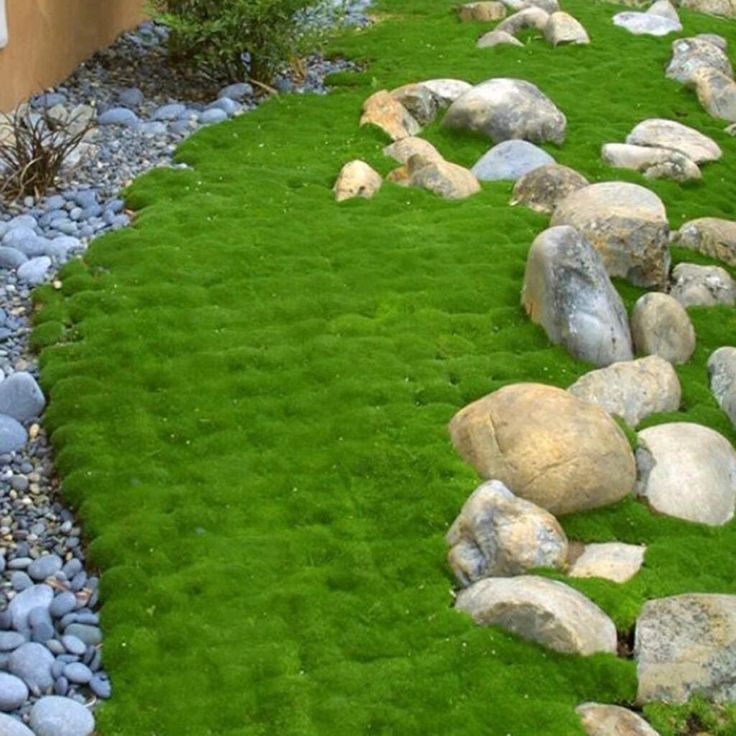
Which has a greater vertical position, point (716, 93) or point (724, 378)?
point (724, 378)

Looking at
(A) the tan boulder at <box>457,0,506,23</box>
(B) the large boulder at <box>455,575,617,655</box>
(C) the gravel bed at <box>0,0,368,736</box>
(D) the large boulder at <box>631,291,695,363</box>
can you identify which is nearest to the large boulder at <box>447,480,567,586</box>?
(B) the large boulder at <box>455,575,617,655</box>

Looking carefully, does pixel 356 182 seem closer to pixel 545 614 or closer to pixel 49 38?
pixel 49 38

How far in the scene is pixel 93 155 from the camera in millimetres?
11359

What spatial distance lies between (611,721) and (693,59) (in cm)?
1160

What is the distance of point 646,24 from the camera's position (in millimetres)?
17078

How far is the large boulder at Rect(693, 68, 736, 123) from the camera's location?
14320 mm

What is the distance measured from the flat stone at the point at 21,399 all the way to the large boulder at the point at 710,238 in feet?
18.5

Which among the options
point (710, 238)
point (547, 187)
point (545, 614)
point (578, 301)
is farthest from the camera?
point (547, 187)

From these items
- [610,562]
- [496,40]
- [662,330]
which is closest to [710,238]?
[662,330]

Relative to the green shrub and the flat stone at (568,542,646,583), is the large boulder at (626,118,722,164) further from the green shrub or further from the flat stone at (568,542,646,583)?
the flat stone at (568,542,646,583)

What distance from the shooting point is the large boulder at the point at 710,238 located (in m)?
10.3

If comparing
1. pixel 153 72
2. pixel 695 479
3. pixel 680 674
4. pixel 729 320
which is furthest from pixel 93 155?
pixel 680 674

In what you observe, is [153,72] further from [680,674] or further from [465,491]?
[680,674]

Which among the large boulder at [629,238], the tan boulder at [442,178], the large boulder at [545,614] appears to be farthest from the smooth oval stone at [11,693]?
the tan boulder at [442,178]
